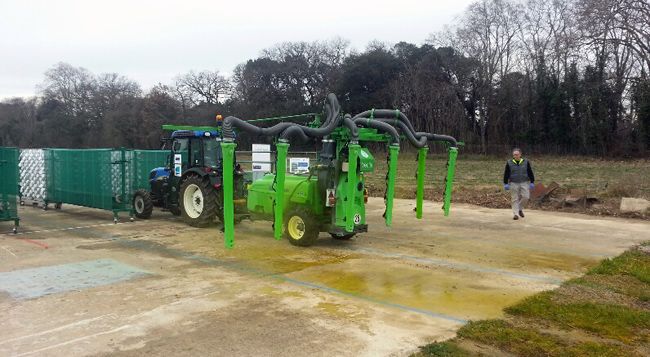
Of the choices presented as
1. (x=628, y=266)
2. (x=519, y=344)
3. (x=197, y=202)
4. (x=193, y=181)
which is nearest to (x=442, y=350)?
(x=519, y=344)

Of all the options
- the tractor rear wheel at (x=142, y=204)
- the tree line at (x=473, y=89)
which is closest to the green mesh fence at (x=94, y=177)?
the tractor rear wheel at (x=142, y=204)

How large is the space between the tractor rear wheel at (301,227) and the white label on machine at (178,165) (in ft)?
12.5

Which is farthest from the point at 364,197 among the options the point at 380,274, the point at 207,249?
the point at 207,249

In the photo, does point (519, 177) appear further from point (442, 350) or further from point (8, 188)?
point (8, 188)

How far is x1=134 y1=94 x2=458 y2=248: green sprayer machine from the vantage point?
25.0 feet

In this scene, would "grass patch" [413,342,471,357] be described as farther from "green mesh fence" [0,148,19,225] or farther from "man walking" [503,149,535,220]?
"green mesh fence" [0,148,19,225]

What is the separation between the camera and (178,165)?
11.8m

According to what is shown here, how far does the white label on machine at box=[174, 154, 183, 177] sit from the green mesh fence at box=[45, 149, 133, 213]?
1.37 m

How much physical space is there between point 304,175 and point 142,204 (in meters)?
5.07

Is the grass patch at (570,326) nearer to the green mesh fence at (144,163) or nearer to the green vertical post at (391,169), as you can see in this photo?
the green vertical post at (391,169)

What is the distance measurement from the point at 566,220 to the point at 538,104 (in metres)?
37.2

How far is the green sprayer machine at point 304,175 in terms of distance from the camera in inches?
300

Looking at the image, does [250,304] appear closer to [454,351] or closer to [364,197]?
[454,351]

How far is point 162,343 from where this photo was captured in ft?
14.8
